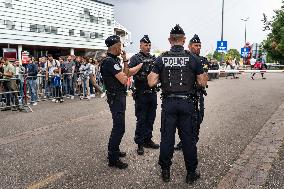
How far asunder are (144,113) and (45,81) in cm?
983

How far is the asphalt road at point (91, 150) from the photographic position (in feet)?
16.8

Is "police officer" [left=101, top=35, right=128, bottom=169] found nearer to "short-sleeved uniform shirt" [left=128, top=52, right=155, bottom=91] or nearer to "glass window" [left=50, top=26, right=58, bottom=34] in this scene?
"short-sleeved uniform shirt" [left=128, top=52, right=155, bottom=91]

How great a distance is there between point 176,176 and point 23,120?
6814 millimetres

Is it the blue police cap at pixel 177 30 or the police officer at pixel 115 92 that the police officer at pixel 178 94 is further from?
the police officer at pixel 115 92

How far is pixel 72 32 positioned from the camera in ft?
149

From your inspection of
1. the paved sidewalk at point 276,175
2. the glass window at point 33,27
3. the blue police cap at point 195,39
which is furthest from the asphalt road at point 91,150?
the glass window at point 33,27

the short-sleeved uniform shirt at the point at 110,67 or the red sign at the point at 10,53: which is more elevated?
the red sign at the point at 10,53

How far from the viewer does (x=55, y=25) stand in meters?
42.0

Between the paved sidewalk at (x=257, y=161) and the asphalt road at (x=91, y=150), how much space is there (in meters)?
0.15

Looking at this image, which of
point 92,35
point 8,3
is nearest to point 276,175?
point 8,3

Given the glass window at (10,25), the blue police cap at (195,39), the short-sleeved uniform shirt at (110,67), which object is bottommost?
the short-sleeved uniform shirt at (110,67)

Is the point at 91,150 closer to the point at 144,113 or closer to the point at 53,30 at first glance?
the point at 144,113

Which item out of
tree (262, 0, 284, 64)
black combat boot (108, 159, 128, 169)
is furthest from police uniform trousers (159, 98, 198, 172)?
tree (262, 0, 284, 64)

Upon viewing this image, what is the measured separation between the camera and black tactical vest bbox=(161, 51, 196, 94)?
197 inches
